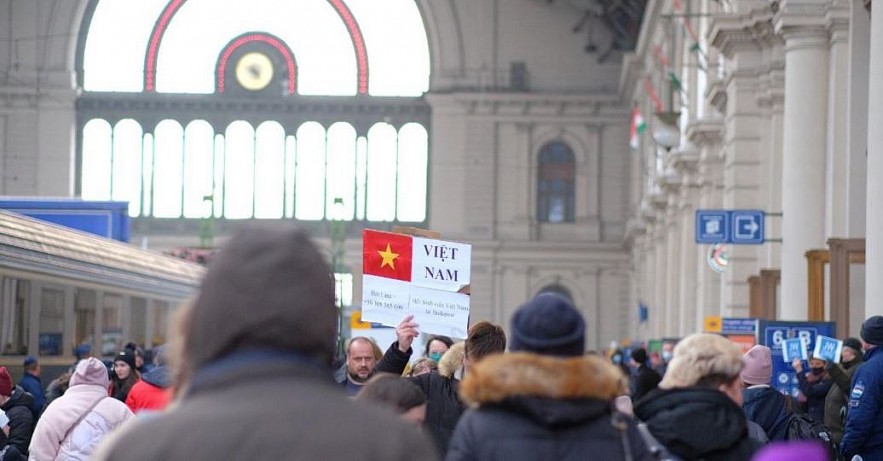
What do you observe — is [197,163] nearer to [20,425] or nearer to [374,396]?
[20,425]

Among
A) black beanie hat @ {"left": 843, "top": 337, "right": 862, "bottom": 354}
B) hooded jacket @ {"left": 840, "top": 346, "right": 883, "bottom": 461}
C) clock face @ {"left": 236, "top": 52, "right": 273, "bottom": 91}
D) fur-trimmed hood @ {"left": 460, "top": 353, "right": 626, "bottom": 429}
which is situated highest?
clock face @ {"left": 236, "top": 52, "right": 273, "bottom": 91}

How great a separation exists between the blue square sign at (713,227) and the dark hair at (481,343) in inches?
629

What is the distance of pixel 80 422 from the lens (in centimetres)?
982

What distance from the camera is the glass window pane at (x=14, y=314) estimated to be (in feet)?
67.6

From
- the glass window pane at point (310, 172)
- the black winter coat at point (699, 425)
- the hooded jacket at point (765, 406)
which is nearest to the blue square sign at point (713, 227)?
the hooded jacket at point (765, 406)

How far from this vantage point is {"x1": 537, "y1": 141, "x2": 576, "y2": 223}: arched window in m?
66.5

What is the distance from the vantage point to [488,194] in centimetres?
6531

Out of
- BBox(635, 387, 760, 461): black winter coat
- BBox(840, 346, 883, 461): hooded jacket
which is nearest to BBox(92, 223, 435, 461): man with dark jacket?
BBox(635, 387, 760, 461): black winter coat

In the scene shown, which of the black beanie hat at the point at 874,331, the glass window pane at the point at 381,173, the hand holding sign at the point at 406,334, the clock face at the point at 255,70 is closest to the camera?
the hand holding sign at the point at 406,334

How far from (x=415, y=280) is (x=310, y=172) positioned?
57.5 meters

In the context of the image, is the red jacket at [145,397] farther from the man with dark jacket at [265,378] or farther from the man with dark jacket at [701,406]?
the man with dark jacket at [265,378]

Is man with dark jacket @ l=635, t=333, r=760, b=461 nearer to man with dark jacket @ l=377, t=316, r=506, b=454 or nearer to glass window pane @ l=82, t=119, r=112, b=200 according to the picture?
man with dark jacket @ l=377, t=316, r=506, b=454

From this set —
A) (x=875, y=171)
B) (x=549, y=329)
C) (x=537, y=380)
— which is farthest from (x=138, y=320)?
(x=537, y=380)

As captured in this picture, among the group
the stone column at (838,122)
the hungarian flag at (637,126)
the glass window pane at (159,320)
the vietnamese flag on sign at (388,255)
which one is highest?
the hungarian flag at (637,126)
